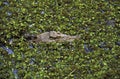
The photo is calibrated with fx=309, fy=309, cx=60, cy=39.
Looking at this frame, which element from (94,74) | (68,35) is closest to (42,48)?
(68,35)

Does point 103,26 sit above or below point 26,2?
below

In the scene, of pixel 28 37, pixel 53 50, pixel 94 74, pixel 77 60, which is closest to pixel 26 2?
pixel 28 37

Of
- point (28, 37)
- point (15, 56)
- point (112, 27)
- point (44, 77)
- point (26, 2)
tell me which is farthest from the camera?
point (26, 2)

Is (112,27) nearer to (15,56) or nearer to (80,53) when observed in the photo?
(80,53)

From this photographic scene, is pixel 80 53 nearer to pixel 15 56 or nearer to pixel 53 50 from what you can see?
pixel 53 50

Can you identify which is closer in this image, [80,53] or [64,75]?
[64,75]

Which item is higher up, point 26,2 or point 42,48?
point 26,2

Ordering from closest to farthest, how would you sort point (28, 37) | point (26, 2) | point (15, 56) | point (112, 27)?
point (15, 56) → point (28, 37) → point (112, 27) → point (26, 2)

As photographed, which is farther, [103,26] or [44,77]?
[103,26]

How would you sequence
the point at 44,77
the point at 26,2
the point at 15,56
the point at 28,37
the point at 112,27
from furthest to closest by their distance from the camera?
the point at 26,2, the point at 112,27, the point at 28,37, the point at 15,56, the point at 44,77
